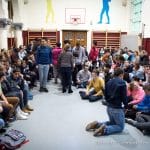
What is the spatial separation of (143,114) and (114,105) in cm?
83

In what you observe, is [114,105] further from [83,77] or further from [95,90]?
[83,77]

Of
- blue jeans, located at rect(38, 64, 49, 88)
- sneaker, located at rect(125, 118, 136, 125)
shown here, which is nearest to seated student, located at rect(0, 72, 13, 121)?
sneaker, located at rect(125, 118, 136, 125)

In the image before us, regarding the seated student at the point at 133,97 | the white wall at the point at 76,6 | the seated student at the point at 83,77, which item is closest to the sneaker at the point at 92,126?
the seated student at the point at 133,97

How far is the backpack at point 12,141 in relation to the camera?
4.44 meters

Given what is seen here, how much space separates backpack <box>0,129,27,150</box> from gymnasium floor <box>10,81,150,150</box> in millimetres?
100

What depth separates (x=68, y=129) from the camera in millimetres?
5402

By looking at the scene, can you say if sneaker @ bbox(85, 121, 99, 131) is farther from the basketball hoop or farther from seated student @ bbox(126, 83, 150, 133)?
the basketball hoop

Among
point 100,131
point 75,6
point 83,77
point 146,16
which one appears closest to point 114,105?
point 100,131

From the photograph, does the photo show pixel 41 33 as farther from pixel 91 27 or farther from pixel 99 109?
pixel 99 109

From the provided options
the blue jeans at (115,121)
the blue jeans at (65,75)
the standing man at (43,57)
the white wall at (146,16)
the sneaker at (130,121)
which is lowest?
the sneaker at (130,121)

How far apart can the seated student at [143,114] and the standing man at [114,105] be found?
1.27 ft

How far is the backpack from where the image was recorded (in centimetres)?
444

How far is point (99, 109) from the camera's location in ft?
22.3

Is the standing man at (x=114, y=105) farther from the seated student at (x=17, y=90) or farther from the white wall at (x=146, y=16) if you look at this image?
the white wall at (x=146, y=16)
